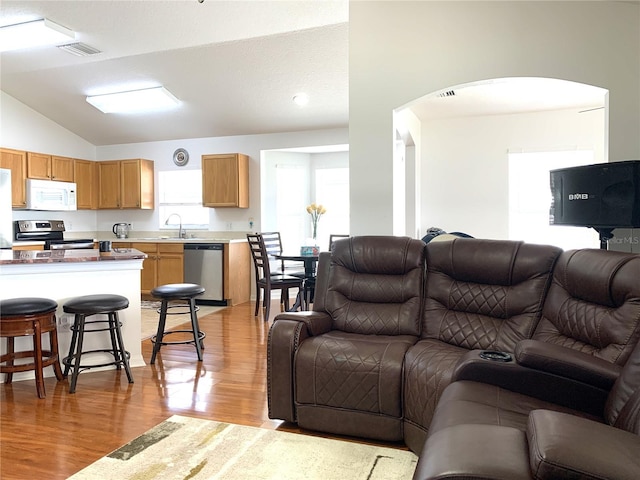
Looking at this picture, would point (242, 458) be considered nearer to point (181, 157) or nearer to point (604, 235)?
point (604, 235)

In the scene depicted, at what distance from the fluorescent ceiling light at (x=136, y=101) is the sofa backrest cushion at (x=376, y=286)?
13.4 feet

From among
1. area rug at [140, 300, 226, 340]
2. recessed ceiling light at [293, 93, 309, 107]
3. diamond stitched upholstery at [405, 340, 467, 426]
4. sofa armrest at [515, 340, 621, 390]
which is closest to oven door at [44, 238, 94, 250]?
area rug at [140, 300, 226, 340]

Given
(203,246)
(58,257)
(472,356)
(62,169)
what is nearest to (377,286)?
(472,356)

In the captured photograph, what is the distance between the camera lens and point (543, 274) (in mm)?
2537

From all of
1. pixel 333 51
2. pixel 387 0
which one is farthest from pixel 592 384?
pixel 333 51

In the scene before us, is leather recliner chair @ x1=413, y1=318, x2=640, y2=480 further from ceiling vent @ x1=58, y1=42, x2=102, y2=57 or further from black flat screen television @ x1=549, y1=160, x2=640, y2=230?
ceiling vent @ x1=58, y1=42, x2=102, y2=57

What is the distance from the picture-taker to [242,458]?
2.27 m

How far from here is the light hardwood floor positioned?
2328mm

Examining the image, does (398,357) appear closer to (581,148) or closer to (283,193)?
(581,148)

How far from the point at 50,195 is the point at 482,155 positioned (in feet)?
20.4

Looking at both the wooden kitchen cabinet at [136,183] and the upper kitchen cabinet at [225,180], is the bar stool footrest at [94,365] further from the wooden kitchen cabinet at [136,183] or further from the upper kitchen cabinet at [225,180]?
the wooden kitchen cabinet at [136,183]

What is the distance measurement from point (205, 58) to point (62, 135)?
131 inches

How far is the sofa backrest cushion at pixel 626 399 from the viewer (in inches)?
57.4

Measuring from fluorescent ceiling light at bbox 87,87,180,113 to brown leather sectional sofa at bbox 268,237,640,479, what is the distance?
13.3 feet
